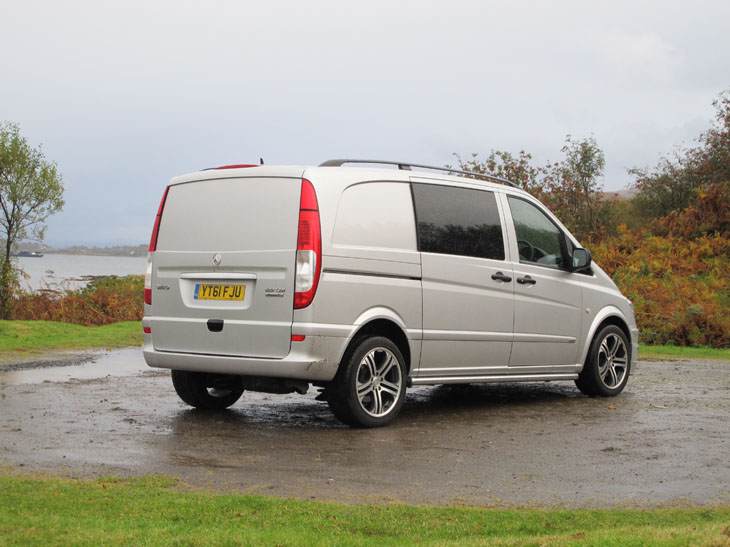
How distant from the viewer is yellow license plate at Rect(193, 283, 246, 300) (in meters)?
7.64

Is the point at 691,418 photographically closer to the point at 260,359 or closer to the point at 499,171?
the point at 260,359

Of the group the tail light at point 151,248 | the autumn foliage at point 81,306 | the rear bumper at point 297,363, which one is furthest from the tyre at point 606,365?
the autumn foliage at point 81,306

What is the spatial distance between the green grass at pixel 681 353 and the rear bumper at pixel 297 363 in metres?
9.12

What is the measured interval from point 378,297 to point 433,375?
1.09 m

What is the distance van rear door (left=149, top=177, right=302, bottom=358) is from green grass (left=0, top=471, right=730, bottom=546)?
89.3 inches

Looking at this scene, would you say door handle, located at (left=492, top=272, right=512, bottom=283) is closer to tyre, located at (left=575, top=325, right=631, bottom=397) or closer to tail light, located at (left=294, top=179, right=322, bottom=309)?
tyre, located at (left=575, top=325, right=631, bottom=397)

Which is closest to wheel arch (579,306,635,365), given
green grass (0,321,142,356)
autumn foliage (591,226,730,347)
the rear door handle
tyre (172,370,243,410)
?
the rear door handle

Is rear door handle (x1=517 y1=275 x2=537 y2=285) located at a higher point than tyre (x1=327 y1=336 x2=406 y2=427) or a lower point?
higher

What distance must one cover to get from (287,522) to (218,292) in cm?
341

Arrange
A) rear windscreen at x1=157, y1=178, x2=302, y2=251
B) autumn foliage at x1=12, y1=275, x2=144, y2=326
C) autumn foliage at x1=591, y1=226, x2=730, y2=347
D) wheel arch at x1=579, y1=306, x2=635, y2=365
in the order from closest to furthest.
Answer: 1. rear windscreen at x1=157, y1=178, x2=302, y2=251
2. wheel arch at x1=579, y1=306, x2=635, y2=365
3. autumn foliage at x1=591, y1=226, x2=730, y2=347
4. autumn foliage at x1=12, y1=275, x2=144, y2=326

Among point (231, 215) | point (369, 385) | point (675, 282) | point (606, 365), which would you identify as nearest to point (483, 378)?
point (369, 385)

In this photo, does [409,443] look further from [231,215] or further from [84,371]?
[84,371]

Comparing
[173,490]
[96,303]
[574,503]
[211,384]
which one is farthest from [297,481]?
[96,303]

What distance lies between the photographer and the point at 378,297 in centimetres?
776
